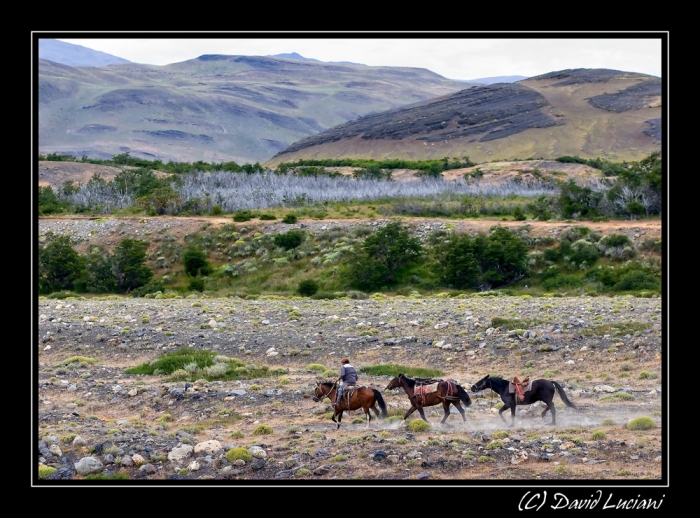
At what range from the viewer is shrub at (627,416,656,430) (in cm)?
1061

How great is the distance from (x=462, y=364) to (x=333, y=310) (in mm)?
7968

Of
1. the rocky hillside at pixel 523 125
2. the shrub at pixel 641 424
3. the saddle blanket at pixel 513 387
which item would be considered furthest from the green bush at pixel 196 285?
the rocky hillside at pixel 523 125

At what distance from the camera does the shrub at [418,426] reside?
35.9ft

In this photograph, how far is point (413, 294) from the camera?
96.1ft

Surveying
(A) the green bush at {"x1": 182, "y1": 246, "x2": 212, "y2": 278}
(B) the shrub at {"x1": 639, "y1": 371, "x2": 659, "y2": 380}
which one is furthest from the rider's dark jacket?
(A) the green bush at {"x1": 182, "y1": 246, "x2": 212, "y2": 278}

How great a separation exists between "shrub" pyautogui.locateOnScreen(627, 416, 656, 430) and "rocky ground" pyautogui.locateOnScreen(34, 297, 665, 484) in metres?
0.16

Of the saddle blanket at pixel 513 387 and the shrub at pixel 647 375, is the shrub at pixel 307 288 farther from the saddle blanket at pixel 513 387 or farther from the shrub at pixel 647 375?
the saddle blanket at pixel 513 387

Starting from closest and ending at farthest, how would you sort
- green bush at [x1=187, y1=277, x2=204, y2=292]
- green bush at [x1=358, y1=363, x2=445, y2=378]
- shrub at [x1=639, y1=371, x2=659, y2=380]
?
shrub at [x1=639, y1=371, x2=659, y2=380] → green bush at [x1=358, y1=363, x2=445, y2=378] → green bush at [x1=187, y1=277, x2=204, y2=292]

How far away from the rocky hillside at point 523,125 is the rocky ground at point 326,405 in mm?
85315

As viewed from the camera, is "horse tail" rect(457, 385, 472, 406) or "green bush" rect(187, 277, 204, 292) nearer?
"horse tail" rect(457, 385, 472, 406)

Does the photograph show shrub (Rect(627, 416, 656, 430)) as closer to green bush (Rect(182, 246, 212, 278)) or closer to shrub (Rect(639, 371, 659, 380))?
shrub (Rect(639, 371, 659, 380))
